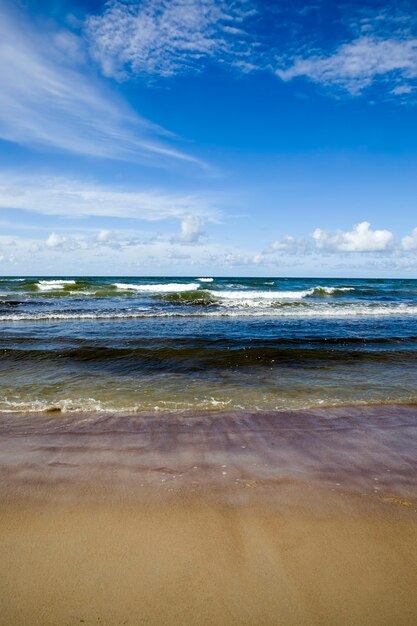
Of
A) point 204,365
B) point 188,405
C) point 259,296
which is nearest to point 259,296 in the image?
point 259,296

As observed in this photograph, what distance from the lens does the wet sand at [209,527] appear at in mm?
2305

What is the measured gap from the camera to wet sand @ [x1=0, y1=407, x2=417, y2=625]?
230 centimetres

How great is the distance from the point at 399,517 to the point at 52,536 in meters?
2.79

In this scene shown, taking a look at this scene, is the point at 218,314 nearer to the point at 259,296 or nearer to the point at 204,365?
the point at 204,365

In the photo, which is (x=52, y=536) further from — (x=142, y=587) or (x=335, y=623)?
(x=335, y=623)

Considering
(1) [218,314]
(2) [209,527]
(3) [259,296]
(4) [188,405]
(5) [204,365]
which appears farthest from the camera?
(3) [259,296]

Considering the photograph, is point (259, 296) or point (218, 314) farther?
point (259, 296)

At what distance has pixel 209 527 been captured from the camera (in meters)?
3.03

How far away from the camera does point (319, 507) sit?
3.32 meters

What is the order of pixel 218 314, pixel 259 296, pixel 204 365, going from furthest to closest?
pixel 259 296 < pixel 218 314 < pixel 204 365

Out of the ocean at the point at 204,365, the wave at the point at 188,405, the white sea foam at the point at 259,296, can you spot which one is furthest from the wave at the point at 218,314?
the wave at the point at 188,405

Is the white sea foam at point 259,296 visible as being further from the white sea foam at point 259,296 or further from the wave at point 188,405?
the wave at point 188,405

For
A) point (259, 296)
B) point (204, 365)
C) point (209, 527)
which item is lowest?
point (204, 365)

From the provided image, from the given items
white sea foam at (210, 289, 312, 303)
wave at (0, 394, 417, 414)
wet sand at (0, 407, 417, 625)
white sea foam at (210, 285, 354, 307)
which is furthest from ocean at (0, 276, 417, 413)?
white sea foam at (210, 289, 312, 303)
